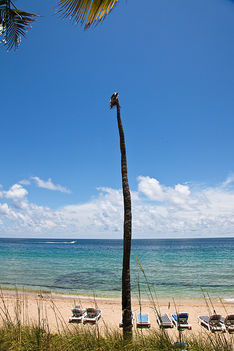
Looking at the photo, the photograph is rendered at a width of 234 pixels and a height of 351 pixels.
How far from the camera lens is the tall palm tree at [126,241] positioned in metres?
4.11

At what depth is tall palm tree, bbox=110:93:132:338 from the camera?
4.11 metres

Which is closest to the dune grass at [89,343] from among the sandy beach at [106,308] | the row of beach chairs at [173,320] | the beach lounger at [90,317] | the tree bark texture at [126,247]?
the tree bark texture at [126,247]

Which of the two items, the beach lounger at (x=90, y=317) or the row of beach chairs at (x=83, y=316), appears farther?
the row of beach chairs at (x=83, y=316)

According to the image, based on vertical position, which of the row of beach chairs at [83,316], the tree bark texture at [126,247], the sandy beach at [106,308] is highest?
the tree bark texture at [126,247]

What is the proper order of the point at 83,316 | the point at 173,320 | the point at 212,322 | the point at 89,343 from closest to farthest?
the point at 89,343 → the point at 212,322 → the point at 173,320 → the point at 83,316

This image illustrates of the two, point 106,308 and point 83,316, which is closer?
point 83,316

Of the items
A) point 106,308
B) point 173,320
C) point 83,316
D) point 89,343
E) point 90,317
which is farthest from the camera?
point 106,308

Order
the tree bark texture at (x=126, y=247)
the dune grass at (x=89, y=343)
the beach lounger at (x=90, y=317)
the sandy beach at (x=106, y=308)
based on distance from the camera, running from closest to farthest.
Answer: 1. the dune grass at (x=89, y=343)
2. the tree bark texture at (x=126, y=247)
3. the beach lounger at (x=90, y=317)
4. the sandy beach at (x=106, y=308)

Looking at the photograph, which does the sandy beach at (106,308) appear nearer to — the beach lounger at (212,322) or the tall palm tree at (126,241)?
the beach lounger at (212,322)

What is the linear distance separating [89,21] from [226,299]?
18.8 metres

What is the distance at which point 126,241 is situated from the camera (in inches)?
185

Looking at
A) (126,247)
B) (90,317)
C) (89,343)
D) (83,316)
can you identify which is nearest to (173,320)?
(90,317)

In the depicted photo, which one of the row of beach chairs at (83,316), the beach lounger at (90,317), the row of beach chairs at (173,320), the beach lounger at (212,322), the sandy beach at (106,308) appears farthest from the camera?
the sandy beach at (106,308)

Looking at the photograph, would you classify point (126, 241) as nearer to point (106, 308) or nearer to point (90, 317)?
point (90, 317)
